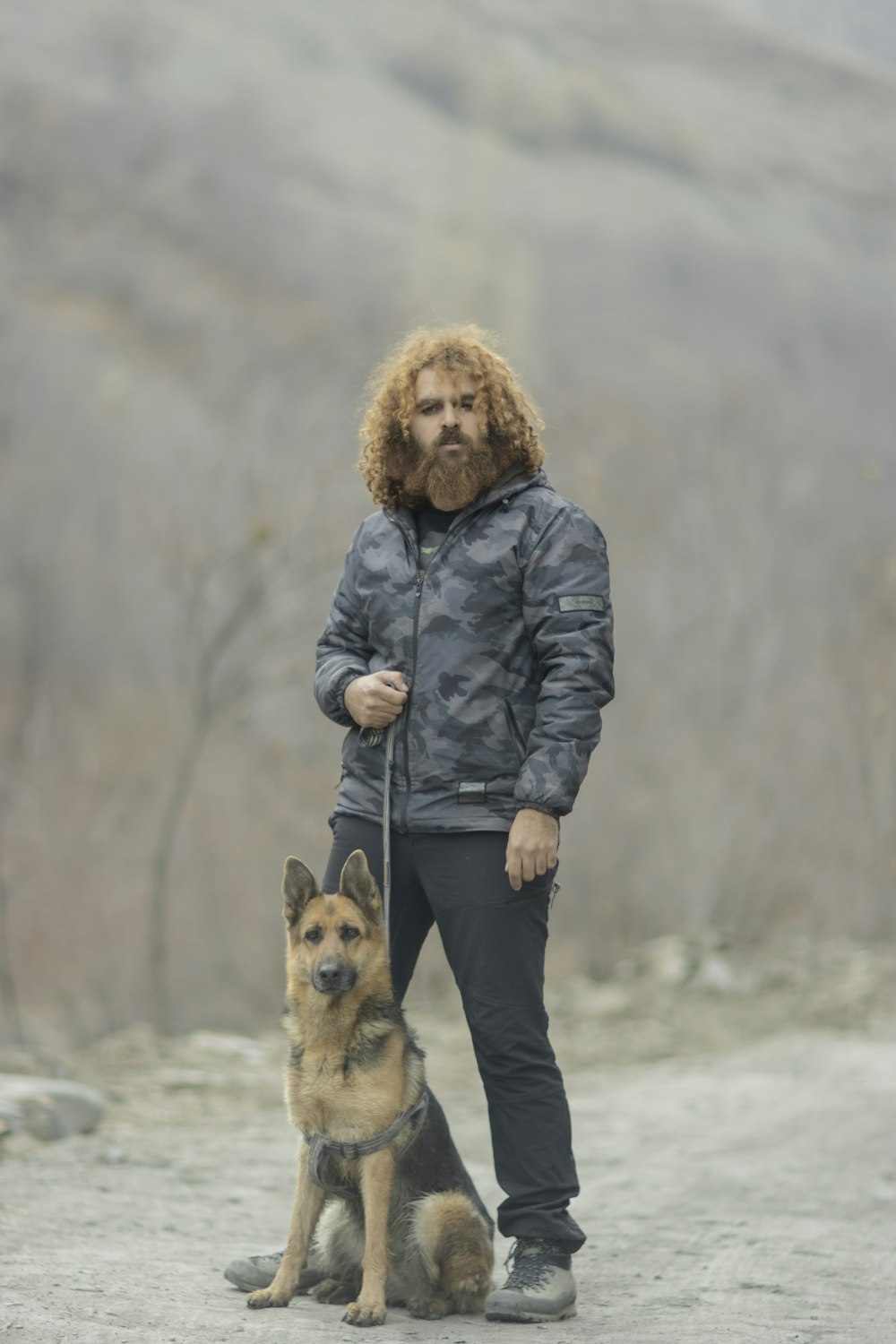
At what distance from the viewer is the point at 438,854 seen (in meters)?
3.42

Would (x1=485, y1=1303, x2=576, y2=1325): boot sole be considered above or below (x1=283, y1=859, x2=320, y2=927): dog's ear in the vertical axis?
below

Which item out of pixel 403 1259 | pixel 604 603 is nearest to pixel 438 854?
pixel 604 603

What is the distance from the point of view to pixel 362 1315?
312 centimetres

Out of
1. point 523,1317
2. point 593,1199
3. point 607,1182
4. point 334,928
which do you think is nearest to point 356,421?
point 607,1182

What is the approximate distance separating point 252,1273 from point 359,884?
1.10m

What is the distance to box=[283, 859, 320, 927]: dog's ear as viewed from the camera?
10.7ft

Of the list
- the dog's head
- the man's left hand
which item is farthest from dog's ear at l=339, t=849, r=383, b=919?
the man's left hand

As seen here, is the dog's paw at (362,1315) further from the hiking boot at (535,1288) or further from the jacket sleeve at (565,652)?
the jacket sleeve at (565,652)

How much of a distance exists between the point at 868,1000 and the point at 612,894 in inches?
173

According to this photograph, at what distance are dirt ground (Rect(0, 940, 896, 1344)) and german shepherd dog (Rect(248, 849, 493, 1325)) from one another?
0.11 metres

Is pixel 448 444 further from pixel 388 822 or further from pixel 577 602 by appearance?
pixel 388 822

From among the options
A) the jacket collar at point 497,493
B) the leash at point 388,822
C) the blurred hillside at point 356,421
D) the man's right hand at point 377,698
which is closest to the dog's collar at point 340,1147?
the leash at point 388,822

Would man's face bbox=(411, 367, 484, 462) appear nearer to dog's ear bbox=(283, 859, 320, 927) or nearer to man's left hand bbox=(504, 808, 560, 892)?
man's left hand bbox=(504, 808, 560, 892)

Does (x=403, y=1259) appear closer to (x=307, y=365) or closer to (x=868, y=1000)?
(x=868, y=1000)
